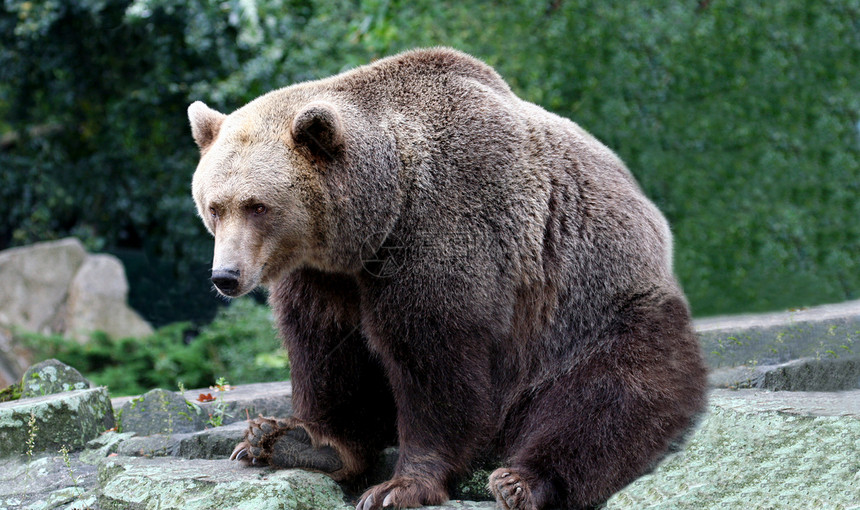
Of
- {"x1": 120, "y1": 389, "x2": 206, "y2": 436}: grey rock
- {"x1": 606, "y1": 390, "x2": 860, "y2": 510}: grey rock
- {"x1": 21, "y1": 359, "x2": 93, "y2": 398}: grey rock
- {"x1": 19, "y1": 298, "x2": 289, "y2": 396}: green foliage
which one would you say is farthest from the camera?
{"x1": 19, "y1": 298, "x2": 289, "y2": 396}: green foliage

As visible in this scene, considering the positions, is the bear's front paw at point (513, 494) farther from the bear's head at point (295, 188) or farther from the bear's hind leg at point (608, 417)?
the bear's head at point (295, 188)

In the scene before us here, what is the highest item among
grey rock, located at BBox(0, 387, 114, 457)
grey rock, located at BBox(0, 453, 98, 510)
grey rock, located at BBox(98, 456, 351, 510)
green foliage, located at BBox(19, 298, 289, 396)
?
grey rock, located at BBox(0, 387, 114, 457)

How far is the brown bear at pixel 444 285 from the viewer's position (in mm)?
4102

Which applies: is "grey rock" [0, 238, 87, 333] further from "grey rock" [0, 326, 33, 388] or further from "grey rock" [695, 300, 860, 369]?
"grey rock" [695, 300, 860, 369]

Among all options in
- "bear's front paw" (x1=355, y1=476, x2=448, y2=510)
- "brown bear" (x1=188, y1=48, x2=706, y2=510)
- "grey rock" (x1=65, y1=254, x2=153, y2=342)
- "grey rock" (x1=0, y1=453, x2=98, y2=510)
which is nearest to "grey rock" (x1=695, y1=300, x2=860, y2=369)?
"brown bear" (x1=188, y1=48, x2=706, y2=510)

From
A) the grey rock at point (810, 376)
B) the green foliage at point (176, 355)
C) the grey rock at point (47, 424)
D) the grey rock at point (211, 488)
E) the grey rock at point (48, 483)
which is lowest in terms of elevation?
the green foliage at point (176, 355)

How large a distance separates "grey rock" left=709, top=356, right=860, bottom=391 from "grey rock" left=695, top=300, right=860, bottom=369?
1.01 feet

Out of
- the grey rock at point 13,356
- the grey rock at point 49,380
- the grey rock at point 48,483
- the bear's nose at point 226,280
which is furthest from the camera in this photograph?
the grey rock at point 13,356

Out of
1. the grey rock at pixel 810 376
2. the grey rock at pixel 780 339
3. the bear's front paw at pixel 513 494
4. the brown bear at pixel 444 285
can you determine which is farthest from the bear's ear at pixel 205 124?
the grey rock at pixel 780 339

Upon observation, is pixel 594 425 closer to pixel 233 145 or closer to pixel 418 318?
pixel 418 318

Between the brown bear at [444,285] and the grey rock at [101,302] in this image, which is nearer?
the brown bear at [444,285]

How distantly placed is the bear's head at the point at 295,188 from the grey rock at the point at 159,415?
63.3 inches

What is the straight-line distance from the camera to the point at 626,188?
4859 millimetres

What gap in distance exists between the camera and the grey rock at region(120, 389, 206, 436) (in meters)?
5.34
